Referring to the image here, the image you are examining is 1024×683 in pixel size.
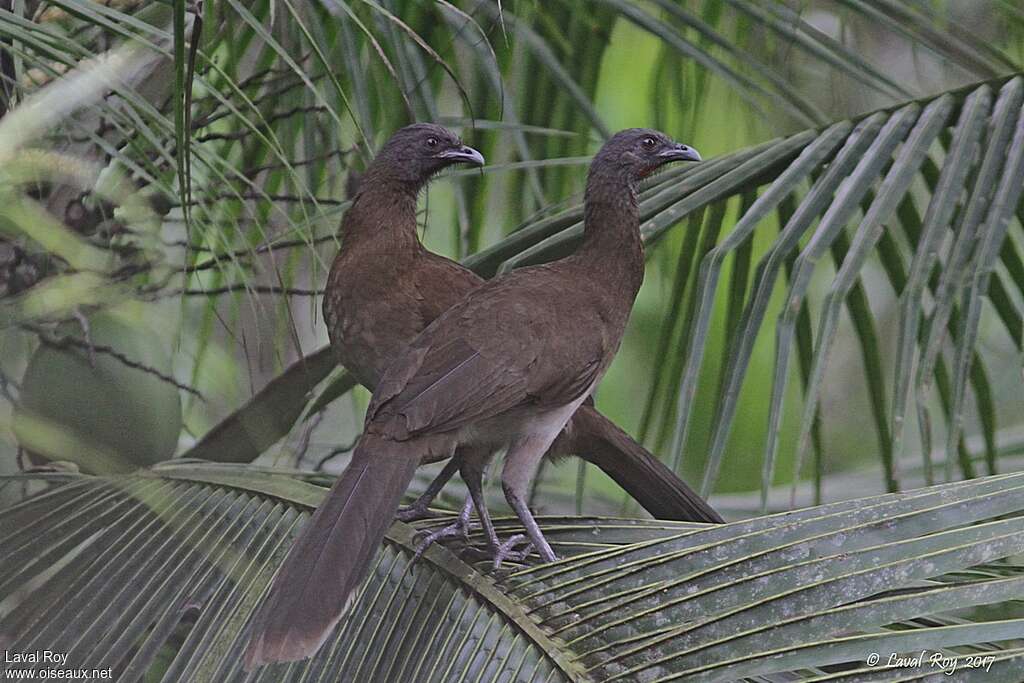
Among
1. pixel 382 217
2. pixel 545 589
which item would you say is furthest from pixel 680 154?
pixel 545 589

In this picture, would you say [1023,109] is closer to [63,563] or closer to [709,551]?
[709,551]

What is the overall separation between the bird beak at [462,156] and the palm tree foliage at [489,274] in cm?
15

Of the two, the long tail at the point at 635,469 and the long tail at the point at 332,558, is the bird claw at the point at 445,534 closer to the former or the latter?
the long tail at the point at 332,558

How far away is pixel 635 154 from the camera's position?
7.74 ft

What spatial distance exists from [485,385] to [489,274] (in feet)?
2.17

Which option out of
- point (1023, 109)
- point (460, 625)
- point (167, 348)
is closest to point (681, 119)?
point (1023, 109)

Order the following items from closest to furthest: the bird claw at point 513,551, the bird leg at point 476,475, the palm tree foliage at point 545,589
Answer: the palm tree foliage at point 545,589, the bird claw at point 513,551, the bird leg at point 476,475

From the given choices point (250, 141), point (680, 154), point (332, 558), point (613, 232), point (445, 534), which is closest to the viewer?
point (332, 558)

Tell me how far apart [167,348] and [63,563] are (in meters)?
0.53

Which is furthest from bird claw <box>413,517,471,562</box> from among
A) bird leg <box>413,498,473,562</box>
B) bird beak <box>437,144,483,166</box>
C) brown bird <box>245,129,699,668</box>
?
bird beak <box>437,144,483,166</box>

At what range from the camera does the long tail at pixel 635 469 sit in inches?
91.6

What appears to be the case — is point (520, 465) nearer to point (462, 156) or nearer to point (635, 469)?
point (635, 469)

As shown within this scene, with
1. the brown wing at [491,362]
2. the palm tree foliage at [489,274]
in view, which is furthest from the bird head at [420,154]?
the brown wing at [491,362]

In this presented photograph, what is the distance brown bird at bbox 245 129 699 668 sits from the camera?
5.00 feet
